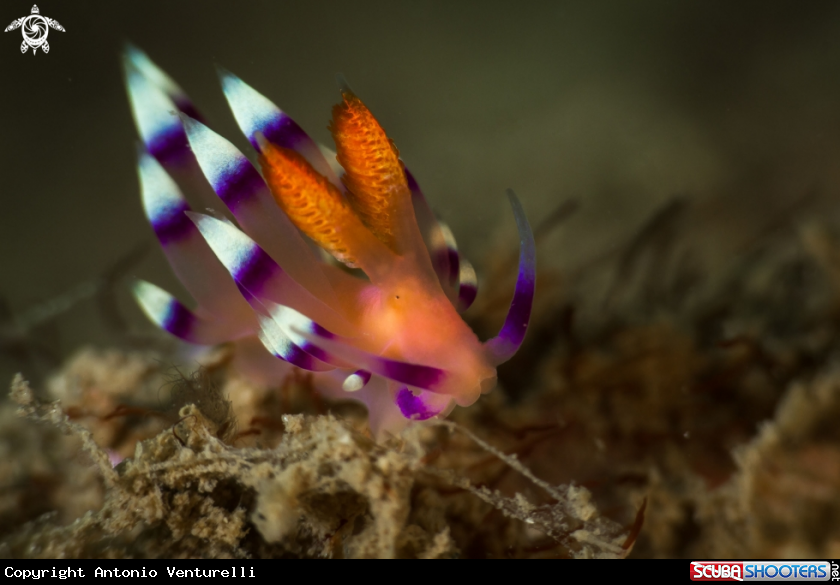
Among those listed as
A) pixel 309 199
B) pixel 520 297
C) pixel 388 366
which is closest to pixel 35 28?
pixel 309 199

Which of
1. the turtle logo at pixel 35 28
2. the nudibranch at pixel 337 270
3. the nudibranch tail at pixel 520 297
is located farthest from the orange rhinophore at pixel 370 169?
the turtle logo at pixel 35 28

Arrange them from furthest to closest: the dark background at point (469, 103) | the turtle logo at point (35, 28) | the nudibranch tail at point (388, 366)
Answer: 1. the turtle logo at point (35, 28)
2. the dark background at point (469, 103)
3. the nudibranch tail at point (388, 366)

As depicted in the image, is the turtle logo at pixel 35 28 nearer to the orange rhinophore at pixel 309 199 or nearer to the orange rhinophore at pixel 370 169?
the orange rhinophore at pixel 309 199

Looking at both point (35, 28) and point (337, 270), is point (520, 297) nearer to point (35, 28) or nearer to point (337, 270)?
point (337, 270)

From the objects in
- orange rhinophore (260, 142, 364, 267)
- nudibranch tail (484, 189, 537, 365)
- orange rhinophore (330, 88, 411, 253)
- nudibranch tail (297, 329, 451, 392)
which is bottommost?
nudibranch tail (297, 329, 451, 392)

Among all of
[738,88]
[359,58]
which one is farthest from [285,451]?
[738,88]

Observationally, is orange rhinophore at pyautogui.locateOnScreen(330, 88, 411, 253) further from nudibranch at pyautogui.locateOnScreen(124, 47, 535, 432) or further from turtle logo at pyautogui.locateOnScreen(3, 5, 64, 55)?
turtle logo at pyautogui.locateOnScreen(3, 5, 64, 55)

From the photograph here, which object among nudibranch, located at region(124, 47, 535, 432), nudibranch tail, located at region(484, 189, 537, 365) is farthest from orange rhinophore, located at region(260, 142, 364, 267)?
nudibranch tail, located at region(484, 189, 537, 365)

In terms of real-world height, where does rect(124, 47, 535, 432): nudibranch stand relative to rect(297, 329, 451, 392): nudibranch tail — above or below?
above
